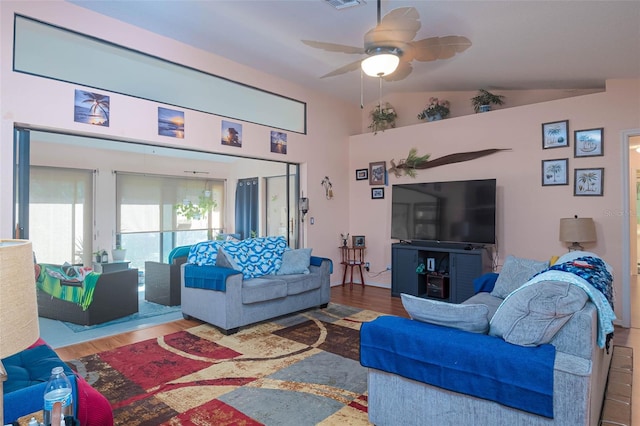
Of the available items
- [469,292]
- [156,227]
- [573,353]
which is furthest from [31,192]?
[469,292]

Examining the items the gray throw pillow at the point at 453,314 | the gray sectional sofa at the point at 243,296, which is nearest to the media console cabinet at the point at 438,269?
the gray sectional sofa at the point at 243,296

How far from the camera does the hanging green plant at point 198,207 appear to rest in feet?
17.6

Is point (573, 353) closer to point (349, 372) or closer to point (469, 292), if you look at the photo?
point (349, 372)

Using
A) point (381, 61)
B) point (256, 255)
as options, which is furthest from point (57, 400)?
point (256, 255)

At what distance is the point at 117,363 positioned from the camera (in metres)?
3.09

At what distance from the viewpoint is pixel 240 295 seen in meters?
3.84

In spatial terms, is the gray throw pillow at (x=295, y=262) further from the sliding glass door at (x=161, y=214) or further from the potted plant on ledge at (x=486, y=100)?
the potted plant on ledge at (x=486, y=100)

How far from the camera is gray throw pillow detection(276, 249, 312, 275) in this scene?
4.59m

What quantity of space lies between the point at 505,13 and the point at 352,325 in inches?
132

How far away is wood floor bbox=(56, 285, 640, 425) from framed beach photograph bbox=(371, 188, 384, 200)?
1576 millimetres

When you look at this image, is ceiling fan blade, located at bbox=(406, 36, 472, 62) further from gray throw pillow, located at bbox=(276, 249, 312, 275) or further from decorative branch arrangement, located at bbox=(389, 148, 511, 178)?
gray throw pillow, located at bbox=(276, 249, 312, 275)

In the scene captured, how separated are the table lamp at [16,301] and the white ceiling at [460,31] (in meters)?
3.27

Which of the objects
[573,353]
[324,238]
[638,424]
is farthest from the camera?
[324,238]

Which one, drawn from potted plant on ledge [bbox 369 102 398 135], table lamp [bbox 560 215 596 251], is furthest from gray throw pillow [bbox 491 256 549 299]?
potted plant on ledge [bbox 369 102 398 135]
